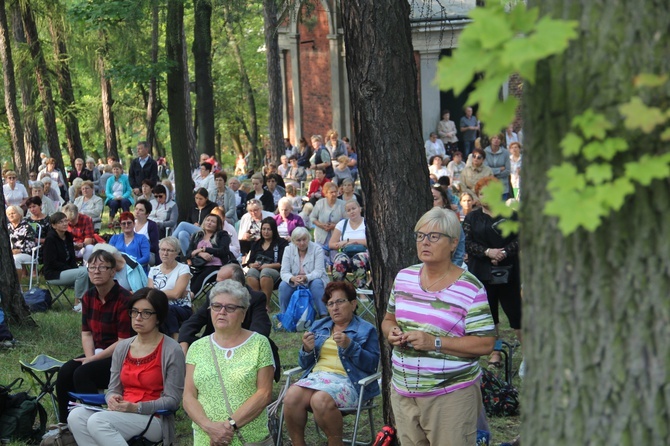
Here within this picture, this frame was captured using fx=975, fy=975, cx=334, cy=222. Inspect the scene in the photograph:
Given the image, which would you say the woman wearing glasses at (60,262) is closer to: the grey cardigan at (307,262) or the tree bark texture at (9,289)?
the tree bark texture at (9,289)

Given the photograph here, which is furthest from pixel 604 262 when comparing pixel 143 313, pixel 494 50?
pixel 143 313

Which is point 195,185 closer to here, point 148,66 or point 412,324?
point 148,66

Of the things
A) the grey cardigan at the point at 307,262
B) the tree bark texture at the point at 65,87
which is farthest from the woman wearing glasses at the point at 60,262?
the tree bark texture at the point at 65,87

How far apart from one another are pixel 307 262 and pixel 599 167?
9462 millimetres

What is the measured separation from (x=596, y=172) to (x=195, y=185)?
1971 cm

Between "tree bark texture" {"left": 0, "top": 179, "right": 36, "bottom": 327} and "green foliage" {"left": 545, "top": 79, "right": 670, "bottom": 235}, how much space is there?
32.7 feet

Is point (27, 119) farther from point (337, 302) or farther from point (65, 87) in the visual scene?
point (337, 302)

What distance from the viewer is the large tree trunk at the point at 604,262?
2572mm

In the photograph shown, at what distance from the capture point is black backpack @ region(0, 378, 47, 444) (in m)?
7.59

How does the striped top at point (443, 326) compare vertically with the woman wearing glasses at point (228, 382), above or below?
above

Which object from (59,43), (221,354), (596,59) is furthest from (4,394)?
(59,43)

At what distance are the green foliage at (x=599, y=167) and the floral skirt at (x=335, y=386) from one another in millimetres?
4767

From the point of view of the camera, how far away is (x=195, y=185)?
21.8 metres

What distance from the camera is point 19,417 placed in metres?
7.62
